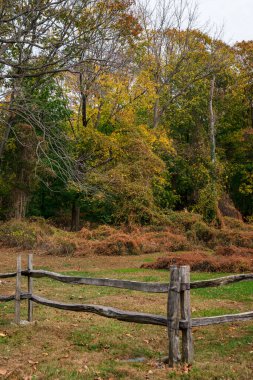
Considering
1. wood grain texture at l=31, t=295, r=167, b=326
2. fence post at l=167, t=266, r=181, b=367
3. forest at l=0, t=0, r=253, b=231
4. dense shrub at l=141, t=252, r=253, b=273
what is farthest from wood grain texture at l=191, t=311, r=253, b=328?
forest at l=0, t=0, r=253, b=231

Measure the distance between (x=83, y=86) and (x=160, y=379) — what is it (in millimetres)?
17473

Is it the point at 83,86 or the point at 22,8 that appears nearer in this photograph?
the point at 22,8

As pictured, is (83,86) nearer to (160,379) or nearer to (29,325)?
(29,325)

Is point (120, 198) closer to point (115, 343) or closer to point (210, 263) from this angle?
point (210, 263)

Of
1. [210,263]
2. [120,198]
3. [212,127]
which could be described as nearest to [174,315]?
[210,263]

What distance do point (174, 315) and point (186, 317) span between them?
0.55 feet

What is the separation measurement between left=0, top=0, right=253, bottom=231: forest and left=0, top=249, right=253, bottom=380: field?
927 centimetres

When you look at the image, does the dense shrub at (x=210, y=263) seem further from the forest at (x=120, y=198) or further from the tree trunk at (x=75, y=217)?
the tree trunk at (x=75, y=217)

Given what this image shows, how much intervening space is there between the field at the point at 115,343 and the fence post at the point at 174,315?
0.74ft

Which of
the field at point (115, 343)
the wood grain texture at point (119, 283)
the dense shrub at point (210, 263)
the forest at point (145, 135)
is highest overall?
the forest at point (145, 135)

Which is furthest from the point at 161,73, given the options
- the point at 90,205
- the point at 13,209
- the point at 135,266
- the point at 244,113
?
the point at 135,266

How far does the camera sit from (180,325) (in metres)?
6.91

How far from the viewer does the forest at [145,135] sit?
28672 mm

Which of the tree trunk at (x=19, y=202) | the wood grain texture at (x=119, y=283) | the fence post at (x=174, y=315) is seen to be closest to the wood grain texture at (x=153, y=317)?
the fence post at (x=174, y=315)
